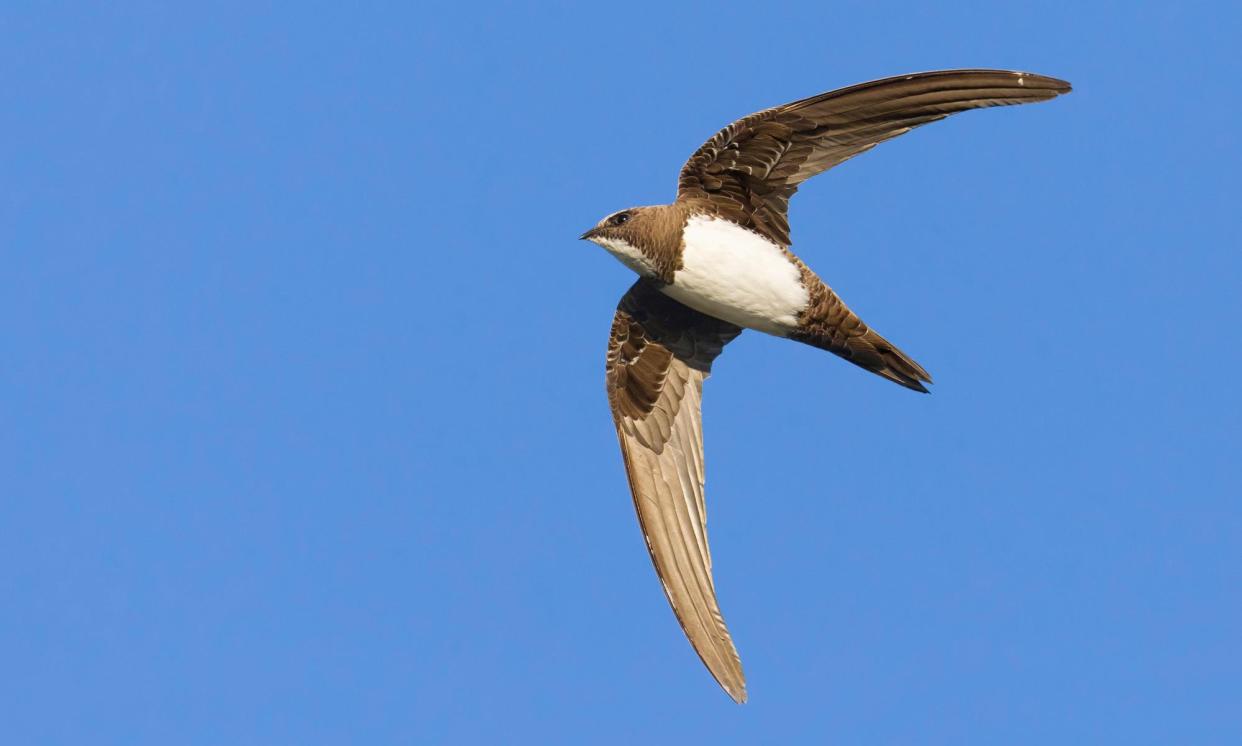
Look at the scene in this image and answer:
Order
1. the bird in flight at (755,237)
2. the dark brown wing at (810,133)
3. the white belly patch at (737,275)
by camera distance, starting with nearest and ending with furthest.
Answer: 1. the dark brown wing at (810,133)
2. the bird in flight at (755,237)
3. the white belly patch at (737,275)

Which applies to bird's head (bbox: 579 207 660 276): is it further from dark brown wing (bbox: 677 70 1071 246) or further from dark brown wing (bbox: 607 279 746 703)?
dark brown wing (bbox: 607 279 746 703)

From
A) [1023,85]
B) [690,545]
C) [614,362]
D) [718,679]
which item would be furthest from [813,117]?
[718,679]

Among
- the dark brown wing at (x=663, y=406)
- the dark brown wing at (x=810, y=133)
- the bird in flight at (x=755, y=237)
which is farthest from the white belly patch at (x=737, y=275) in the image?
the dark brown wing at (x=663, y=406)

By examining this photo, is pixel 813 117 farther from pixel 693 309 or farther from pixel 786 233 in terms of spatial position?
pixel 693 309

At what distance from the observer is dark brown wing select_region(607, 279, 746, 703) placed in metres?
12.1

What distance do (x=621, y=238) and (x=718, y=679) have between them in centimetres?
329

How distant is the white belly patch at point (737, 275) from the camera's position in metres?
11.5

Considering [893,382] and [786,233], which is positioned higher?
[786,233]

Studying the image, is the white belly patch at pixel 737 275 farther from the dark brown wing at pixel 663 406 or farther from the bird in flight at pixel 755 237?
the dark brown wing at pixel 663 406

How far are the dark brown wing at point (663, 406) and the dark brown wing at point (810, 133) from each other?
100cm

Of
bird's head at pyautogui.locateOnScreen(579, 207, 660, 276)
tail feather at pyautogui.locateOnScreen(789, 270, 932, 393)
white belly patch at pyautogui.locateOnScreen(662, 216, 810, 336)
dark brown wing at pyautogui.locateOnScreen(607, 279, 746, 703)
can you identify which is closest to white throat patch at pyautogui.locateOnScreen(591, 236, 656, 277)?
bird's head at pyautogui.locateOnScreen(579, 207, 660, 276)

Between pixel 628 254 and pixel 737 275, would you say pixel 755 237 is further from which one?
pixel 628 254

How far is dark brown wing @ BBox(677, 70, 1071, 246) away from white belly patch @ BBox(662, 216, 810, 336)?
211mm

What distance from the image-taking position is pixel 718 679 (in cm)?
1125
